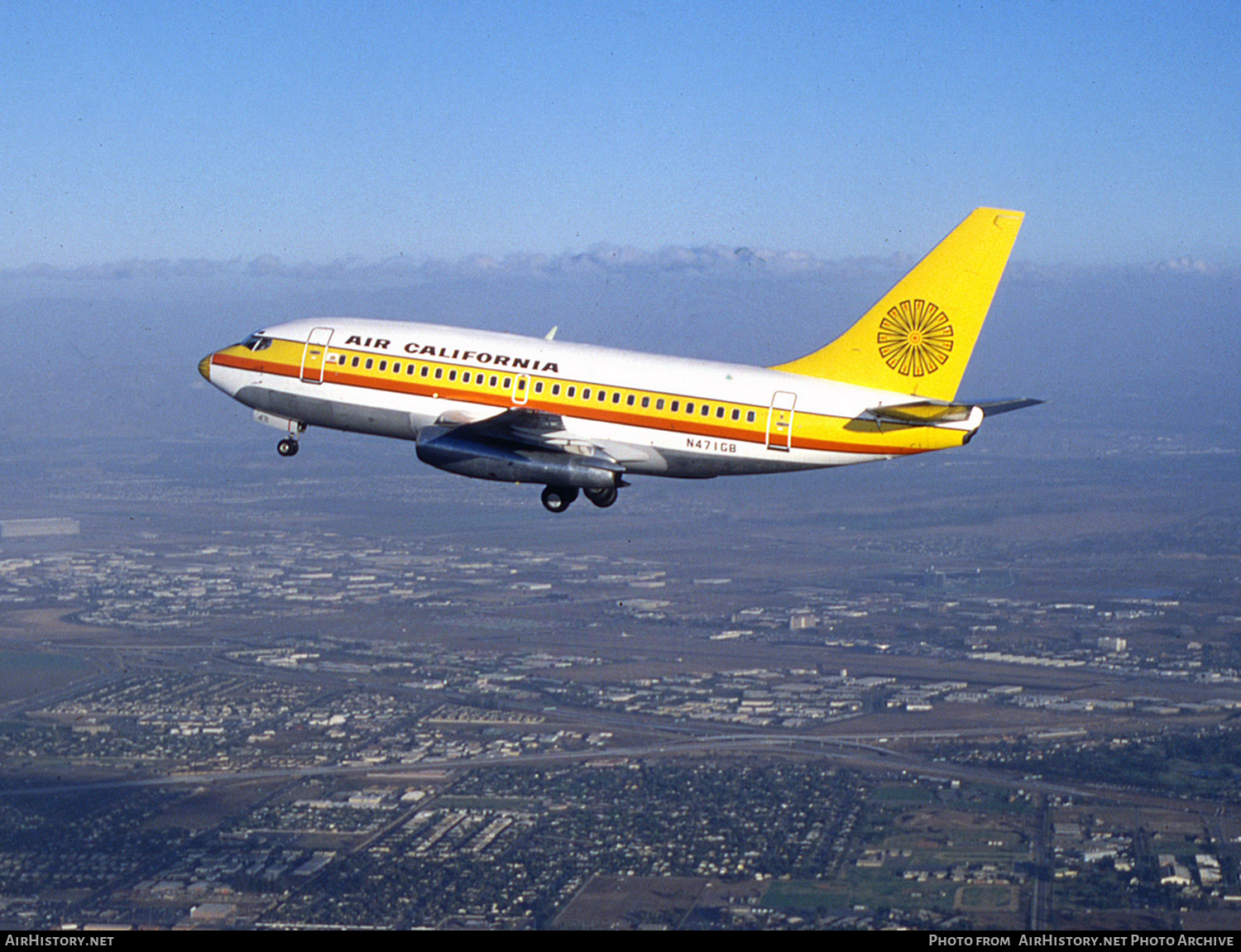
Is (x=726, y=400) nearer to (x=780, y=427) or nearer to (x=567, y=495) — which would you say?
(x=780, y=427)

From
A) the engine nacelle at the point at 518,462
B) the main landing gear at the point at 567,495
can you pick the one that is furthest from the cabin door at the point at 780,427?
the main landing gear at the point at 567,495

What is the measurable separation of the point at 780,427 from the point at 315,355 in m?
19.5

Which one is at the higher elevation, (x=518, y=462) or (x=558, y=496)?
(x=518, y=462)

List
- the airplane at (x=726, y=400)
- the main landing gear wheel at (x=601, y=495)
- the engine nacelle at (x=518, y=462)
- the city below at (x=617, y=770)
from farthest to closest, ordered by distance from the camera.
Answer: the city below at (x=617, y=770) → the main landing gear wheel at (x=601, y=495) → the engine nacelle at (x=518, y=462) → the airplane at (x=726, y=400)

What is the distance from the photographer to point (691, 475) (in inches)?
2254

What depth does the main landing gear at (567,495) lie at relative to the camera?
187 ft

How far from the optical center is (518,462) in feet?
184

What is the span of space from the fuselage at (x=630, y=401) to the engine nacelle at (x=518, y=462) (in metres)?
0.73

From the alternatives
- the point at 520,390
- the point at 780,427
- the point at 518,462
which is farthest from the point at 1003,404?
the point at 520,390

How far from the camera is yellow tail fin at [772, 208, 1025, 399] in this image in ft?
181

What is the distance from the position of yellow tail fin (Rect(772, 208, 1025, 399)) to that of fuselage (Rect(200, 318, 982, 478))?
86 centimetres

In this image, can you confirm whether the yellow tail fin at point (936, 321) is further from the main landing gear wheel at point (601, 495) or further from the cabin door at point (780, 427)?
the main landing gear wheel at point (601, 495)

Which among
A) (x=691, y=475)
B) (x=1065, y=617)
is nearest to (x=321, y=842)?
(x=691, y=475)

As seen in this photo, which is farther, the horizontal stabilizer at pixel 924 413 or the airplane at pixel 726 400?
the airplane at pixel 726 400
